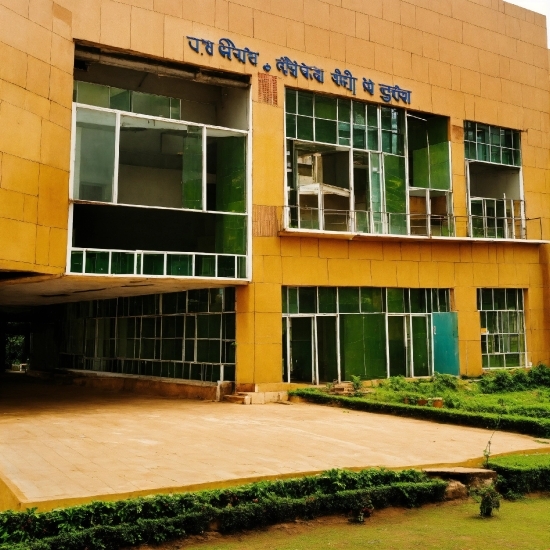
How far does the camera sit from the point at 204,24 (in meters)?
16.7

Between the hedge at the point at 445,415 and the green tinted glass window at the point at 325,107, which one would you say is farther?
the green tinted glass window at the point at 325,107

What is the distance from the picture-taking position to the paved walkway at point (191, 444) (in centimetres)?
764

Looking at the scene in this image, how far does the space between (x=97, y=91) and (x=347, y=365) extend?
971 centimetres

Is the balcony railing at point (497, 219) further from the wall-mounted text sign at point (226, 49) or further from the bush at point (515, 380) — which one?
the wall-mounted text sign at point (226, 49)

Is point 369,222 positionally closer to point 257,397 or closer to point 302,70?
point 302,70

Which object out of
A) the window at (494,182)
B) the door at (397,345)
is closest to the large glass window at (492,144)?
the window at (494,182)

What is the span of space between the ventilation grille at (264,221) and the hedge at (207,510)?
9849mm

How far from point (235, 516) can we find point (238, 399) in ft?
31.7

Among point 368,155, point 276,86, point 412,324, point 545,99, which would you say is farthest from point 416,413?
point 545,99

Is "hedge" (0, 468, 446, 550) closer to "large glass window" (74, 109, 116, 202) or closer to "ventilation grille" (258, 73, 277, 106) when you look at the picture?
"large glass window" (74, 109, 116, 202)

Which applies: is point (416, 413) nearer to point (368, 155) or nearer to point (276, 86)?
point (368, 155)

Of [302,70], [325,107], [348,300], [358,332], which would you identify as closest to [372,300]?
→ [348,300]

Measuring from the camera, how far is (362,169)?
62.4 feet

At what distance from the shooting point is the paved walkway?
764cm
